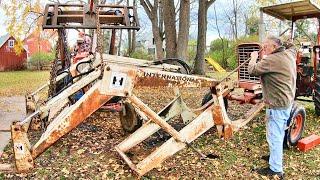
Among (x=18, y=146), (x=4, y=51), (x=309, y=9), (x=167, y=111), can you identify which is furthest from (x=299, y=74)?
(x=4, y=51)

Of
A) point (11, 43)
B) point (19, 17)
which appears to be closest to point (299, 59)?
point (19, 17)

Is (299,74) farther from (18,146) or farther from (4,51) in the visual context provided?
(4,51)

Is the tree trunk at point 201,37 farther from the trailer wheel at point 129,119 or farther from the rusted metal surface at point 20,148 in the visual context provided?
the rusted metal surface at point 20,148

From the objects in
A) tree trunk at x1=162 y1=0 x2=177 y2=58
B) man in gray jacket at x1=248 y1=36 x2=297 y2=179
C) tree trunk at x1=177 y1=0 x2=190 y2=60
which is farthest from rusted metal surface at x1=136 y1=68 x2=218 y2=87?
tree trunk at x1=162 y1=0 x2=177 y2=58

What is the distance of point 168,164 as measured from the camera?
5.94 metres

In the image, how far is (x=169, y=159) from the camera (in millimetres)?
6121

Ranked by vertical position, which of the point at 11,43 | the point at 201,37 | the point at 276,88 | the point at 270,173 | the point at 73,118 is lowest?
Answer: the point at 270,173

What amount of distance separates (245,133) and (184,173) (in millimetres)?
2219

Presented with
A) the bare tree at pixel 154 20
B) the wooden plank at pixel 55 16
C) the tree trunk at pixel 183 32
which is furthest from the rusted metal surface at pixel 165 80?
the bare tree at pixel 154 20

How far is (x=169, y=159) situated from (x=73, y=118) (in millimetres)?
1918

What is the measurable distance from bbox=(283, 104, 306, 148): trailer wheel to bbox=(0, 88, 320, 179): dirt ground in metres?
0.15

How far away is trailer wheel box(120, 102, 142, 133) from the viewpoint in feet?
24.1

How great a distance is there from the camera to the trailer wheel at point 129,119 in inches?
289

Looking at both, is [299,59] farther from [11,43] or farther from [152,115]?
[11,43]
